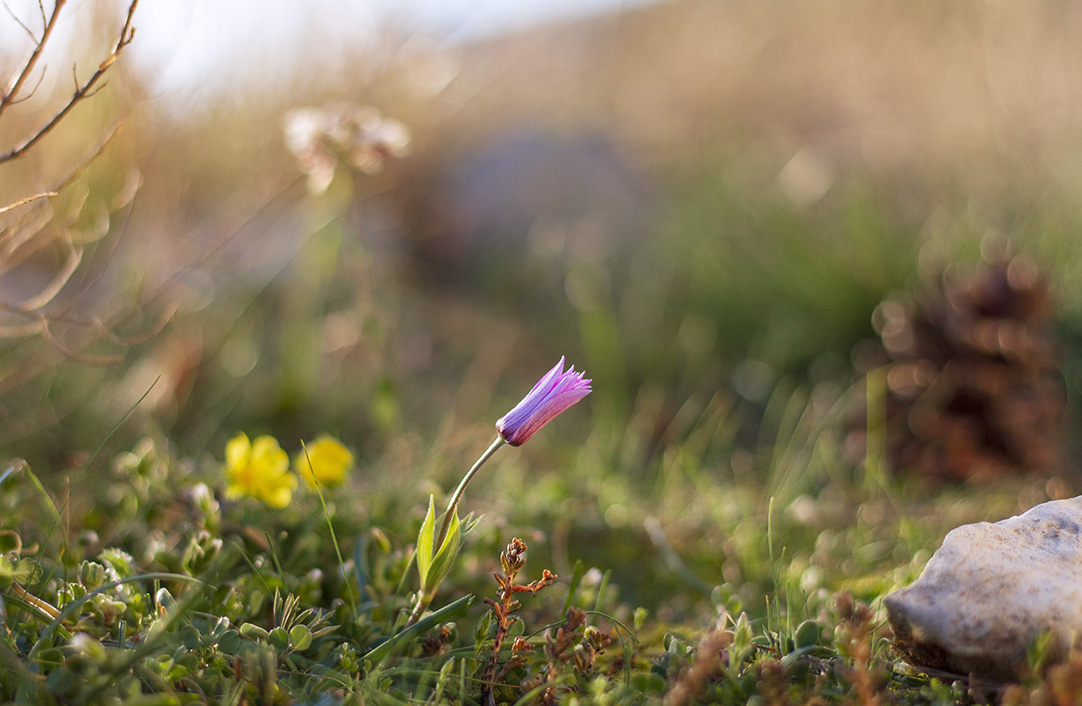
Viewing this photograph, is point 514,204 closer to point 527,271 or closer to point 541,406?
point 527,271

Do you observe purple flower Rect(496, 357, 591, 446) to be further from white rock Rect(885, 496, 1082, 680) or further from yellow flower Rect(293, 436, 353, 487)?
yellow flower Rect(293, 436, 353, 487)

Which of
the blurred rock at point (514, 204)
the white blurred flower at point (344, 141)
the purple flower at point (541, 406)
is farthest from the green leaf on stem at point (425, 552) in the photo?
the blurred rock at point (514, 204)

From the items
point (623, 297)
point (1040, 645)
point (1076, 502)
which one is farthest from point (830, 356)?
point (1040, 645)

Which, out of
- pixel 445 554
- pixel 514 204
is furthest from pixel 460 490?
pixel 514 204

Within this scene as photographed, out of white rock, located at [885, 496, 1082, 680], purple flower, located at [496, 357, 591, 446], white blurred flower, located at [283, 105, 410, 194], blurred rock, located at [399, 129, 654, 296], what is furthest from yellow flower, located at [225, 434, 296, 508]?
blurred rock, located at [399, 129, 654, 296]

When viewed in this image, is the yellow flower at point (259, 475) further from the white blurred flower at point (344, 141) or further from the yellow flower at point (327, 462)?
the white blurred flower at point (344, 141)

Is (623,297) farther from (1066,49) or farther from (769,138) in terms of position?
(1066,49)
